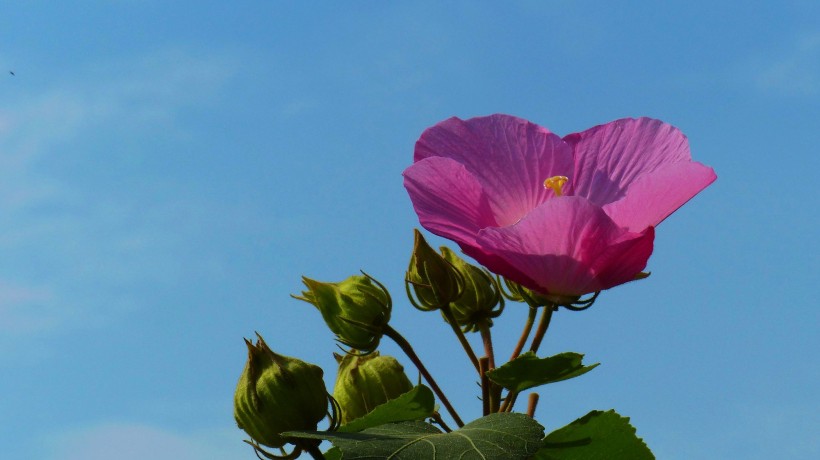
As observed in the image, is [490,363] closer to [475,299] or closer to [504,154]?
[475,299]

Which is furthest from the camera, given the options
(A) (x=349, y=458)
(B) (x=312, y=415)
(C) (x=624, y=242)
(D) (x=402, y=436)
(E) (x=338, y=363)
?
(E) (x=338, y=363)

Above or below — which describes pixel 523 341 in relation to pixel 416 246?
below

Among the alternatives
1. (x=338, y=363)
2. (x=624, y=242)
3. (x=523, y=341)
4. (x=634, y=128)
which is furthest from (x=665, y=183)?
(x=338, y=363)

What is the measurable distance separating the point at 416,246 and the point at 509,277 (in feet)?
0.88

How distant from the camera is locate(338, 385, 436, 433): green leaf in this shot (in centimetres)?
155

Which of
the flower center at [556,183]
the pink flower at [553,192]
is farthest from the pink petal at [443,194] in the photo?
the flower center at [556,183]

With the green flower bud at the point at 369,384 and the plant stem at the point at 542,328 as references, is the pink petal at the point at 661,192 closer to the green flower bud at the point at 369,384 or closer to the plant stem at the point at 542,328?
the plant stem at the point at 542,328

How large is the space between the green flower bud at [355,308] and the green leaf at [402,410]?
30cm

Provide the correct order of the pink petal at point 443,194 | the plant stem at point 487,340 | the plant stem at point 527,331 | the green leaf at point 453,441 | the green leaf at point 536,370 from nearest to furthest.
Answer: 1. the green leaf at point 453,441
2. the green leaf at point 536,370
3. the pink petal at point 443,194
4. the plant stem at point 527,331
5. the plant stem at point 487,340

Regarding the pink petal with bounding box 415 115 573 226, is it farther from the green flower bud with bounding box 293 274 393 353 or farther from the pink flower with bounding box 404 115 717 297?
the green flower bud with bounding box 293 274 393 353

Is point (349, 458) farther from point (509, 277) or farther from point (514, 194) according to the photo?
point (514, 194)

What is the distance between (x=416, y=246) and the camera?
1.78 metres

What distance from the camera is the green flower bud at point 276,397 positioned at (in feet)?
5.54

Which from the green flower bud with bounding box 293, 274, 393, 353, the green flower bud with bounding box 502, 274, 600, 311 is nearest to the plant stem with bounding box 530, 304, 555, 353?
the green flower bud with bounding box 502, 274, 600, 311
